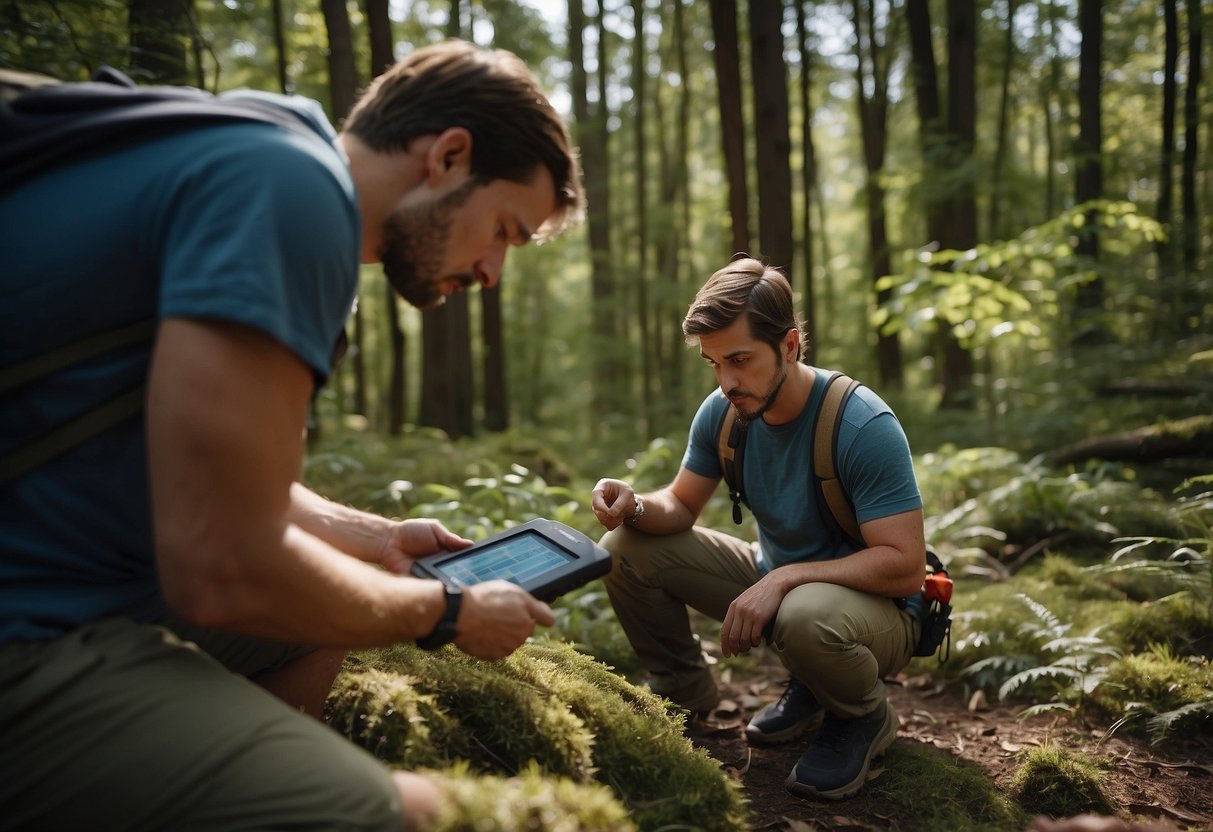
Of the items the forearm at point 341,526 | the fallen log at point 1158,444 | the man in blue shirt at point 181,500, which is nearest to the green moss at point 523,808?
the man in blue shirt at point 181,500

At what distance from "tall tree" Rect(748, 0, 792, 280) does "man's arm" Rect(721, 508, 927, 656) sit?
3925mm

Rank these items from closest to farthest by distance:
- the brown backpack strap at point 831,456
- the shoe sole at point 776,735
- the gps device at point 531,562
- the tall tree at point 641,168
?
1. the gps device at point 531,562
2. the brown backpack strap at point 831,456
3. the shoe sole at point 776,735
4. the tall tree at point 641,168

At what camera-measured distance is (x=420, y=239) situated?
6.16ft

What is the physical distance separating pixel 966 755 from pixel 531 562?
86.6 inches

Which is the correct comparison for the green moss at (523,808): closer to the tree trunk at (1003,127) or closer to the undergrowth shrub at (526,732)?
the undergrowth shrub at (526,732)

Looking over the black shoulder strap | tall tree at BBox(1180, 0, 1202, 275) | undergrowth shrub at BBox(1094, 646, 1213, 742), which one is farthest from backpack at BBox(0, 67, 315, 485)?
tall tree at BBox(1180, 0, 1202, 275)

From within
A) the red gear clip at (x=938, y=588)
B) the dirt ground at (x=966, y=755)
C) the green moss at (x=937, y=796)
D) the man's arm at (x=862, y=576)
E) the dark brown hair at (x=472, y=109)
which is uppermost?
the dark brown hair at (x=472, y=109)

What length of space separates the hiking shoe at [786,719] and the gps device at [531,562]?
152 centimetres

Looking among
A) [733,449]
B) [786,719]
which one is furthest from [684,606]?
[733,449]

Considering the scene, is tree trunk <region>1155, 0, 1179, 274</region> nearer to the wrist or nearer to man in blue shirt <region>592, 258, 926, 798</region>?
man in blue shirt <region>592, 258, 926, 798</region>

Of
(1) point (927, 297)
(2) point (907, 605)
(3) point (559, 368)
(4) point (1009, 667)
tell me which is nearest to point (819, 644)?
(2) point (907, 605)

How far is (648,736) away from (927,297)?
5.06 meters

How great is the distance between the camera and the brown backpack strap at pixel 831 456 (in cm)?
301

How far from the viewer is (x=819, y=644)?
279 centimetres
